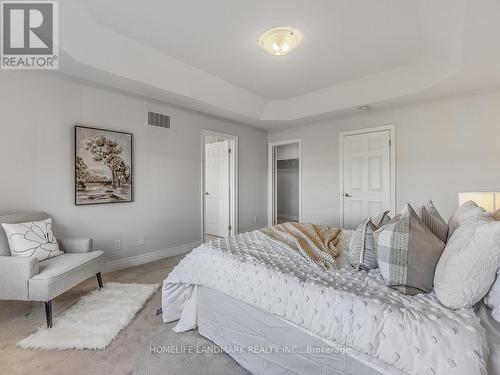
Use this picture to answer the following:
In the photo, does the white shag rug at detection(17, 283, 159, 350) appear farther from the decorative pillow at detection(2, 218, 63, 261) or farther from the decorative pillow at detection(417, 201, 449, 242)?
the decorative pillow at detection(417, 201, 449, 242)

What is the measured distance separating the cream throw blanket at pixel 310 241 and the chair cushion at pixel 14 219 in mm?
2190

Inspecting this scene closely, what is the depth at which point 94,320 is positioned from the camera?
198cm

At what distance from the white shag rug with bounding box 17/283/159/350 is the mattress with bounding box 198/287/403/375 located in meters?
0.70

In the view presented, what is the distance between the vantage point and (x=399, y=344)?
0.98 meters

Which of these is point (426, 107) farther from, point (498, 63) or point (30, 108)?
point (30, 108)

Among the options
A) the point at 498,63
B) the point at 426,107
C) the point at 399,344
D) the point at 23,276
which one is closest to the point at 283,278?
the point at 399,344

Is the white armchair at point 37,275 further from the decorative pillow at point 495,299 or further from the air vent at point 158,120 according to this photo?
the decorative pillow at point 495,299

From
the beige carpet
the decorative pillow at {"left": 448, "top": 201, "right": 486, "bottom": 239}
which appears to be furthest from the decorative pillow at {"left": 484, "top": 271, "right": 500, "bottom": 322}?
the beige carpet

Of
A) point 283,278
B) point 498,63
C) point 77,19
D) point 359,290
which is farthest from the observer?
point 498,63

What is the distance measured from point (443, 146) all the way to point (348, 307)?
3.30 metres

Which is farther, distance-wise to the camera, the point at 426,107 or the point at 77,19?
the point at 426,107

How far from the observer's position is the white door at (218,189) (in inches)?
189

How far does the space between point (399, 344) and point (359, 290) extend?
286 millimetres

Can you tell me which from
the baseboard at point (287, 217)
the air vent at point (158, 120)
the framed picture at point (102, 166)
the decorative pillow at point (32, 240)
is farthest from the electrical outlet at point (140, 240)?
the baseboard at point (287, 217)
